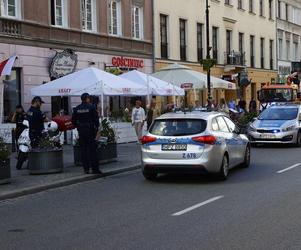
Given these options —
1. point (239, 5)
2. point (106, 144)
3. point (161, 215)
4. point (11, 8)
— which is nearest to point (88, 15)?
point (11, 8)

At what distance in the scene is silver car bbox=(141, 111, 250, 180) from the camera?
12.2 meters

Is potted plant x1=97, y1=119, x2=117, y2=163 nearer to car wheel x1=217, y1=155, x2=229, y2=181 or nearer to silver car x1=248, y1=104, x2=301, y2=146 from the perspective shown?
car wheel x1=217, y1=155, x2=229, y2=181

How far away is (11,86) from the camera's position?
23.8 m

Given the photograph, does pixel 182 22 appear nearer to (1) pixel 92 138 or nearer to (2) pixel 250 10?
(2) pixel 250 10

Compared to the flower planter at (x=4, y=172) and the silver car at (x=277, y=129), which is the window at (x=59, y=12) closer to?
the silver car at (x=277, y=129)

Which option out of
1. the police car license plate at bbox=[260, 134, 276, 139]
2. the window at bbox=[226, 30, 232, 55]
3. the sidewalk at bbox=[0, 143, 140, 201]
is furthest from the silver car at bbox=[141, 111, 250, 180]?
the window at bbox=[226, 30, 232, 55]

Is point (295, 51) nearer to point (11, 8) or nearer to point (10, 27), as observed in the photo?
point (11, 8)

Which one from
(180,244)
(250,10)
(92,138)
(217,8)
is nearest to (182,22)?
(217,8)

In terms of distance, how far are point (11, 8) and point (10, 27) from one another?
0.94 meters

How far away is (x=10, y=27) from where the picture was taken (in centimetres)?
2327

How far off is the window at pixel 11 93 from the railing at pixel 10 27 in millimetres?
1501

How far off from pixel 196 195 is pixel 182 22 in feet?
94.5

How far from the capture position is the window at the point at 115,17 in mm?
30586

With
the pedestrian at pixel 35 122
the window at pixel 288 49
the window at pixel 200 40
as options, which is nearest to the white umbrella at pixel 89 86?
the pedestrian at pixel 35 122
